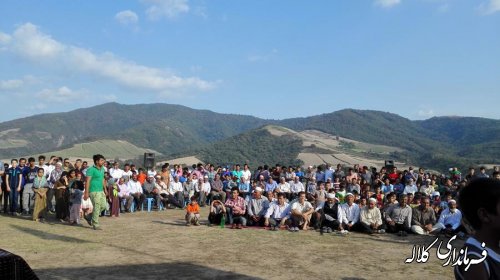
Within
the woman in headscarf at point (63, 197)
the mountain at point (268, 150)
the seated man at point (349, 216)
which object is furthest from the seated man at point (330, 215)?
the mountain at point (268, 150)

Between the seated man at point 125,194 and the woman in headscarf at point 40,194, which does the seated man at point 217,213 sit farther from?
the woman in headscarf at point 40,194

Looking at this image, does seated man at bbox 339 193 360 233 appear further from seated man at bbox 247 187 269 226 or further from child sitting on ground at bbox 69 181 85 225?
child sitting on ground at bbox 69 181 85 225

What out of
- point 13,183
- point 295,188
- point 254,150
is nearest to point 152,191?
point 13,183

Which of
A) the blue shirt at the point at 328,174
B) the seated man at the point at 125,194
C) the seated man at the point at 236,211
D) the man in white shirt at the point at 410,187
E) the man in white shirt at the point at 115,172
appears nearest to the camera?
the seated man at the point at 236,211

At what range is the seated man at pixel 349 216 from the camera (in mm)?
11195

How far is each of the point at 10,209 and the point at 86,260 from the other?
7.01 m

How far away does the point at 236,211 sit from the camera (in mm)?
11672

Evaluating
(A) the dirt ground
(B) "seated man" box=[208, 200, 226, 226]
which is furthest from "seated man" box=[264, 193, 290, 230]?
(B) "seated man" box=[208, 200, 226, 226]

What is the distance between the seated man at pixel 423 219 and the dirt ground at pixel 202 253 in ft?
1.89

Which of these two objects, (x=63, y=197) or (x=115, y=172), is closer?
(x=63, y=197)

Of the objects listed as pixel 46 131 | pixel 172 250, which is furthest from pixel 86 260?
pixel 46 131

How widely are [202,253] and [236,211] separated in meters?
3.64

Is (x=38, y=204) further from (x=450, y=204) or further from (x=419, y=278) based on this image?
(x=450, y=204)

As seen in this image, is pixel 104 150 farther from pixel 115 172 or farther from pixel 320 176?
pixel 320 176
